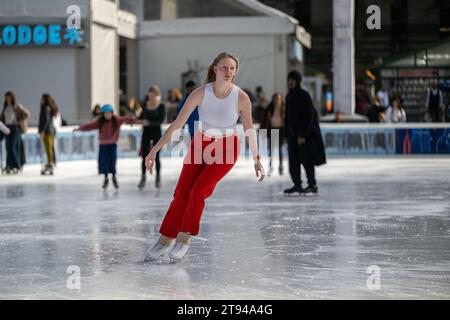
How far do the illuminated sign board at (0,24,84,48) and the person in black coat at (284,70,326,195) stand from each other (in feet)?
58.6

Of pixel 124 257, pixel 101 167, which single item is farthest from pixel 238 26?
pixel 124 257

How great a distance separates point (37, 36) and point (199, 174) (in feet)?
83.0

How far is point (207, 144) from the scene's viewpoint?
936 cm

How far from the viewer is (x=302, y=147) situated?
55.1 feet

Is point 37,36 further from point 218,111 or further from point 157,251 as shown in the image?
point 218,111

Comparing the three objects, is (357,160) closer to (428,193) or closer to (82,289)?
(428,193)

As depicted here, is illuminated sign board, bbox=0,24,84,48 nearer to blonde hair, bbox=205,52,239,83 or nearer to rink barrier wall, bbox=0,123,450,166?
rink barrier wall, bbox=0,123,450,166

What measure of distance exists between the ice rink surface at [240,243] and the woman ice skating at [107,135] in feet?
1.05

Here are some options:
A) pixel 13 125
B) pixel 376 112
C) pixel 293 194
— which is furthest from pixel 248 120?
pixel 376 112

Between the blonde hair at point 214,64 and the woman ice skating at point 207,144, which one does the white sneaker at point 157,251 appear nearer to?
the woman ice skating at point 207,144

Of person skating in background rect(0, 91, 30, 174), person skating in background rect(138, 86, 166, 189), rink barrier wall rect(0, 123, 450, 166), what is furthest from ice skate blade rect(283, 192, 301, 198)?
rink barrier wall rect(0, 123, 450, 166)

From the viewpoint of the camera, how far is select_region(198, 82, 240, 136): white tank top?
30.3 feet

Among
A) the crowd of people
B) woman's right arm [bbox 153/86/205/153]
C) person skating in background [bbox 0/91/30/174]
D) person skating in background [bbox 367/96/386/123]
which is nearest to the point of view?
woman's right arm [bbox 153/86/205/153]

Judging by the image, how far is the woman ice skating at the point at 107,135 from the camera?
18234 millimetres
